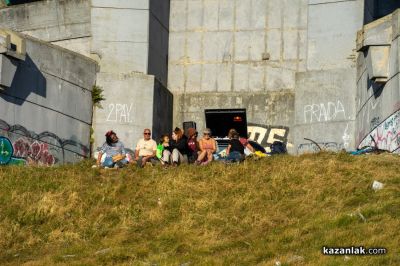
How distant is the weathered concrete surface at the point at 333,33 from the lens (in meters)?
34.6

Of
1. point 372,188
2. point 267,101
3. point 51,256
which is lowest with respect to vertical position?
point 51,256

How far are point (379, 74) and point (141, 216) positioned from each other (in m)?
10.0

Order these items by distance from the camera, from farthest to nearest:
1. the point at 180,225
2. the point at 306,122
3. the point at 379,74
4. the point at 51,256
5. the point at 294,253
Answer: the point at 306,122
the point at 379,74
the point at 180,225
the point at 51,256
the point at 294,253

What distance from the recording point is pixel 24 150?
31.7m

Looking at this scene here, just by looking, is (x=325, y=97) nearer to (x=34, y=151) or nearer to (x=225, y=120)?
(x=225, y=120)

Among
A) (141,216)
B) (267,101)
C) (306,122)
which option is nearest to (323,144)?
(306,122)

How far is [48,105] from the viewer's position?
33031 millimetres

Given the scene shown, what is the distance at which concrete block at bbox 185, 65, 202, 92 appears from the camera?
3750 centimetres

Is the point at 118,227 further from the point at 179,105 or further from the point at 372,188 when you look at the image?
the point at 179,105

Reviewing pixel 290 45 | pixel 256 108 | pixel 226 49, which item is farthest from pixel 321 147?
pixel 226 49

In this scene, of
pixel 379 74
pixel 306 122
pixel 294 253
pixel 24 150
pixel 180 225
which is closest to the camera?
pixel 294 253

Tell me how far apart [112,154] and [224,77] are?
1074 cm

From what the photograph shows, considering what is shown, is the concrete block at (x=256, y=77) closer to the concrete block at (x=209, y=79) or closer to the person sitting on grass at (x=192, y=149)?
the concrete block at (x=209, y=79)

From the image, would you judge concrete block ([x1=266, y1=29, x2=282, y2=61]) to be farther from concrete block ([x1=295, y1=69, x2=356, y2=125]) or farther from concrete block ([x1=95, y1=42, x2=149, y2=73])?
concrete block ([x1=95, y1=42, x2=149, y2=73])
